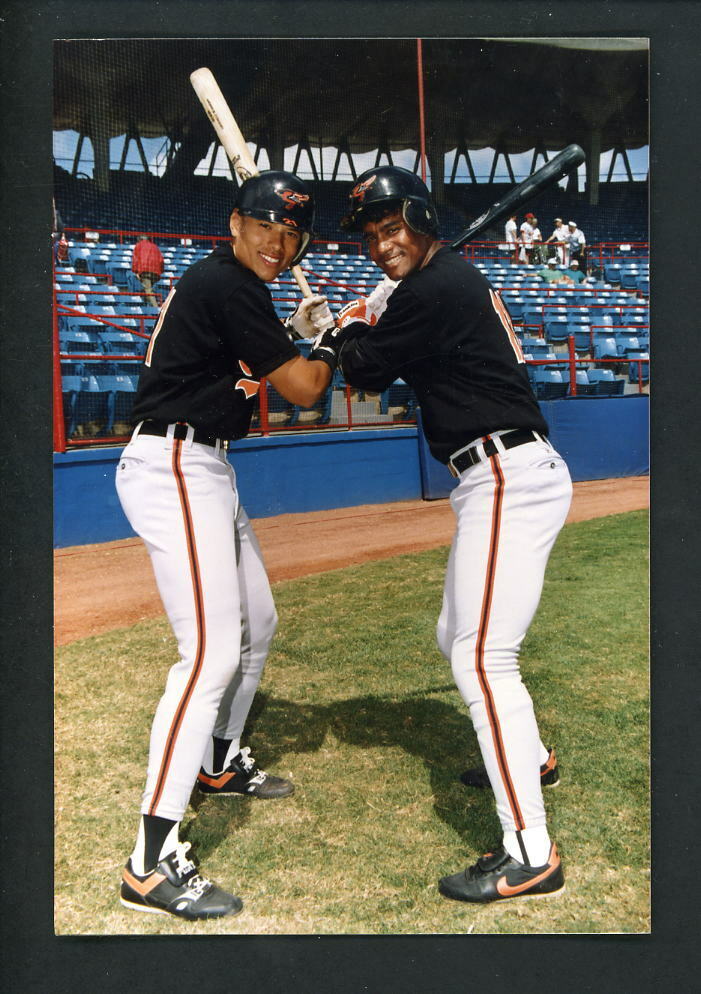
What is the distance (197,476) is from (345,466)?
2.65 m

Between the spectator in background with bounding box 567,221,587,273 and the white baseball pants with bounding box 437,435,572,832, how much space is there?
261 centimetres

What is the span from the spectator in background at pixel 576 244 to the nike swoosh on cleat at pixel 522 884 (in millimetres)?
3151

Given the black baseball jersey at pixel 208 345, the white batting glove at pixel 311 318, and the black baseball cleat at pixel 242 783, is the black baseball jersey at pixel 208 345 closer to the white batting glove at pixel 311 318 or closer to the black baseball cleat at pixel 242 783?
the white batting glove at pixel 311 318

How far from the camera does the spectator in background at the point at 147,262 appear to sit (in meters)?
3.52

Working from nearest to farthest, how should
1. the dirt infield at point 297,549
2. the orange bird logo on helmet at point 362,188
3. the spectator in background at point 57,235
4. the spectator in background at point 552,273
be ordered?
the orange bird logo on helmet at point 362,188, the spectator in background at point 57,235, the dirt infield at point 297,549, the spectator in background at point 552,273

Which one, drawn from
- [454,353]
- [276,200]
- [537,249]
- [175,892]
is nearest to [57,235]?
[276,200]

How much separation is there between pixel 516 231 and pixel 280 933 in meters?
3.62

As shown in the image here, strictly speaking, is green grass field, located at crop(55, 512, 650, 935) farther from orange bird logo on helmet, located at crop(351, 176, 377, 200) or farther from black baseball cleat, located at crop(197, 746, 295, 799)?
orange bird logo on helmet, located at crop(351, 176, 377, 200)

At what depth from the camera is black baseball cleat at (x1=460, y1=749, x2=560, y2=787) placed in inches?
82.0

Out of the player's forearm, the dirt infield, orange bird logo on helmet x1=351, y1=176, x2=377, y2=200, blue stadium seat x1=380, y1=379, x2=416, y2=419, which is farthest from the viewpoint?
blue stadium seat x1=380, y1=379, x2=416, y2=419

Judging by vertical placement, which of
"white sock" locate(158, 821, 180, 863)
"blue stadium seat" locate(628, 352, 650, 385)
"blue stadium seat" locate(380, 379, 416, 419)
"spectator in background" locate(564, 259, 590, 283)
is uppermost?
"spectator in background" locate(564, 259, 590, 283)

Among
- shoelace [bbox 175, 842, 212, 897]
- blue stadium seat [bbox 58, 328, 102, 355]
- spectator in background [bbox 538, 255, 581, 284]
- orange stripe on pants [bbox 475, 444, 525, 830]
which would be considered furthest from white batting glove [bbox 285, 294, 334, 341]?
spectator in background [bbox 538, 255, 581, 284]

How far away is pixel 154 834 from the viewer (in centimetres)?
169

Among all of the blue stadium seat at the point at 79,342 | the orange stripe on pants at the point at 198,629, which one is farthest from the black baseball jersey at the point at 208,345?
the blue stadium seat at the point at 79,342
